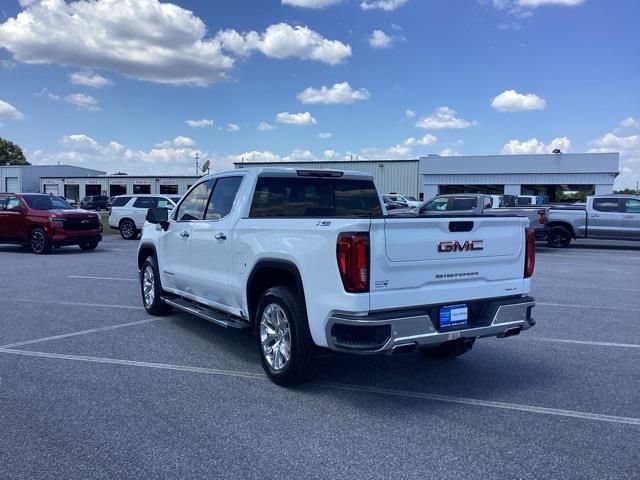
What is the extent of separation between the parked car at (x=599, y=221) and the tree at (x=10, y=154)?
102 metres

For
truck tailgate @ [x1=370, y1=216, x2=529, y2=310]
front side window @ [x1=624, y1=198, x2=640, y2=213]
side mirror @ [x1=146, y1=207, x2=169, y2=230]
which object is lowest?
truck tailgate @ [x1=370, y1=216, x2=529, y2=310]

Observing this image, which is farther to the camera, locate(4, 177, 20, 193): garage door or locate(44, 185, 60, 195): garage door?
locate(4, 177, 20, 193): garage door

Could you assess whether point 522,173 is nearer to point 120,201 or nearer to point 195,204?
point 120,201

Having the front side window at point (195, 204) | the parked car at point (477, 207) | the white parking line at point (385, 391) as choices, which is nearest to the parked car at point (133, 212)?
the parked car at point (477, 207)

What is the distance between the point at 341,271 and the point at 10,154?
112m

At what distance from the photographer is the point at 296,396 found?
16.3ft

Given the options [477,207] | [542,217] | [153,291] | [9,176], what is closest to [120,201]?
[477,207]

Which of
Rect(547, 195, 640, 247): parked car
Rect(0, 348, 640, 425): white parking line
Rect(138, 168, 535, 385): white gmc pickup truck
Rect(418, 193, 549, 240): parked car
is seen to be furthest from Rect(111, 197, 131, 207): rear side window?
Rect(138, 168, 535, 385): white gmc pickup truck

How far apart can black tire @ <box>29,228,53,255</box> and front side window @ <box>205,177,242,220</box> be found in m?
12.6

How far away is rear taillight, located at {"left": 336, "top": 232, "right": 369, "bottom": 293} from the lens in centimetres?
432

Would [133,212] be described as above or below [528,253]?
above

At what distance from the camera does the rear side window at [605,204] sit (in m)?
19.7

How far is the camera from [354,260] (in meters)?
4.33

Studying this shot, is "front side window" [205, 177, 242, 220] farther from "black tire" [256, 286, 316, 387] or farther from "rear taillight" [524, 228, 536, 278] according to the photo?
"rear taillight" [524, 228, 536, 278]
